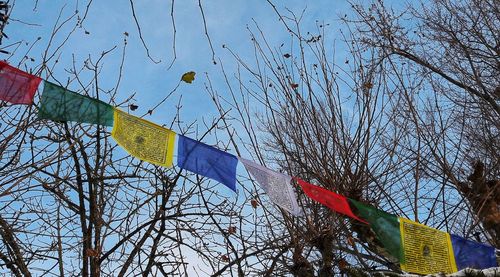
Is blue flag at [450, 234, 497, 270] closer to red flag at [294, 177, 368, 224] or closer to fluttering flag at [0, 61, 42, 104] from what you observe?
red flag at [294, 177, 368, 224]

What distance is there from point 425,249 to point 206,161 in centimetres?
216

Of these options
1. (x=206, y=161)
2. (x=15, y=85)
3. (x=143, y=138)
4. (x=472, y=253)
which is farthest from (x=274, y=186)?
(x=472, y=253)

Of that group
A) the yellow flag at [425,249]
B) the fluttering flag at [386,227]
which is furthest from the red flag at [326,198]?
the yellow flag at [425,249]

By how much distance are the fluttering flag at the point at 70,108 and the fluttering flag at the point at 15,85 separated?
0.09 m

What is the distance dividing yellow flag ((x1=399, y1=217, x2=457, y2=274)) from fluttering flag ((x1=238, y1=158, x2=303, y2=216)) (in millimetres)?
1095

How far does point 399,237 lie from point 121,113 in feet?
8.54

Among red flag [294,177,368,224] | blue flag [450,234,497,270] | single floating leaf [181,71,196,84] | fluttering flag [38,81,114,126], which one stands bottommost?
blue flag [450,234,497,270]

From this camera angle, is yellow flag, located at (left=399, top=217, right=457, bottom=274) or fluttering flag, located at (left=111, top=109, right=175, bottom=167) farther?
yellow flag, located at (left=399, top=217, right=457, bottom=274)

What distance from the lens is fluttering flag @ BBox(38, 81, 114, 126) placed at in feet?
11.9

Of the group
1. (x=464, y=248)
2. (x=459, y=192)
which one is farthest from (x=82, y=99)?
(x=459, y=192)

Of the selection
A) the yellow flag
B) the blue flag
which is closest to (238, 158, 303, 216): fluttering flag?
the yellow flag

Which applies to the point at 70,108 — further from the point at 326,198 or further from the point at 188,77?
the point at 326,198

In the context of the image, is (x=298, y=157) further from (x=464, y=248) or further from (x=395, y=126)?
(x=464, y=248)

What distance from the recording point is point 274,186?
429 centimetres
